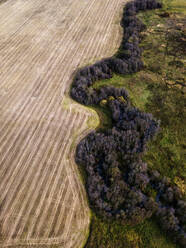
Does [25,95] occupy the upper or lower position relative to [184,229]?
upper

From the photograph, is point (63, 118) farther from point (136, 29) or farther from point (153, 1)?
point (153, 1)

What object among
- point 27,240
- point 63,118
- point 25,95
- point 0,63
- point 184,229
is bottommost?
point 184,229

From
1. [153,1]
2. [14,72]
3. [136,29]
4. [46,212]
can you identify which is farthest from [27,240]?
[153,1]

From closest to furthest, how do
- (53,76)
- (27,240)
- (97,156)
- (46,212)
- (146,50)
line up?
(27,240) < (46,212) < (97,156) < (53,76) < (146,50)

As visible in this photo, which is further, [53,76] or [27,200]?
[53,76]

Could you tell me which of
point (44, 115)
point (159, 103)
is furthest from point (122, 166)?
point (44, 115)

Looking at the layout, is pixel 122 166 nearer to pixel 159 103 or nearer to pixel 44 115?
pixel 159 103

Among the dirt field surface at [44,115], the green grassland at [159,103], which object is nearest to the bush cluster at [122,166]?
the green grassland at [159,103]
